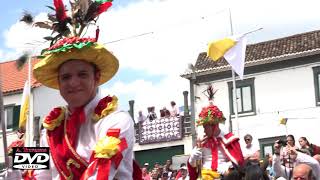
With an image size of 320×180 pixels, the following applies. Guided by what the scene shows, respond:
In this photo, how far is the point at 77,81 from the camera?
4.02m

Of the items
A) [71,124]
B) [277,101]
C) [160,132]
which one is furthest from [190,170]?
[160,132]

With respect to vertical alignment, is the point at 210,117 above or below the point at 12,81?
below

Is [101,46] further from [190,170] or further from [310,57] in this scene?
[310,57]

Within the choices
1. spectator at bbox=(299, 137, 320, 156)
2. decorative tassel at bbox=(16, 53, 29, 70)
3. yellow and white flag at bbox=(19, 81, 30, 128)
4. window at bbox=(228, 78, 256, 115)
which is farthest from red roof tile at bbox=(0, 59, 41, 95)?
decorative tassel at bbox=(16, 53, 29, 70)

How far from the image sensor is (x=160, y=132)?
33.8 metres

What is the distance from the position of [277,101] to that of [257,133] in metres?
1.86

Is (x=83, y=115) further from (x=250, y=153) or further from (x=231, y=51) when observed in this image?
(x=231, y=51)

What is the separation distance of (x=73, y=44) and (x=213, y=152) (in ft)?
18.1

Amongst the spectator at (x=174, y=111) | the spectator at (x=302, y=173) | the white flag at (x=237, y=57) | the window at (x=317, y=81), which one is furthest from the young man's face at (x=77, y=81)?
the window at (x=317, y=81)

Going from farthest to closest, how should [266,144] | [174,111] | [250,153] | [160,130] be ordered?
1. [160,130]
2. [174,111]
3. [266,144]
4. [250,153]

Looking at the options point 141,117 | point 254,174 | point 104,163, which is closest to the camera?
point 104,163

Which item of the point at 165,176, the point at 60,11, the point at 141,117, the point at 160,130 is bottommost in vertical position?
the point at 165,176

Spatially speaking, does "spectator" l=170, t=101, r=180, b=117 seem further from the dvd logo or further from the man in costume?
the dvd logo

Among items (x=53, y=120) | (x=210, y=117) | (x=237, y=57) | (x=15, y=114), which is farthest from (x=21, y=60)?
(x=15, y=114)
